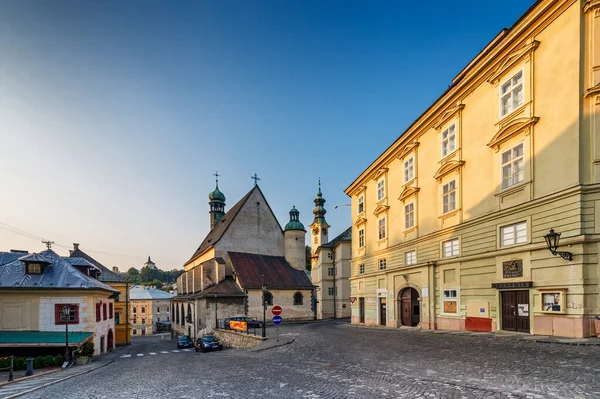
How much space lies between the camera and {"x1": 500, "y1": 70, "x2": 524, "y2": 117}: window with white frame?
1590cm

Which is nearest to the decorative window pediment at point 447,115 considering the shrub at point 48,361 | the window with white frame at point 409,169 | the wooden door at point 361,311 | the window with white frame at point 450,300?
the window with white frame at point 409,169

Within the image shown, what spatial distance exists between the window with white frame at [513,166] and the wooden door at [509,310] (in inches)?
195

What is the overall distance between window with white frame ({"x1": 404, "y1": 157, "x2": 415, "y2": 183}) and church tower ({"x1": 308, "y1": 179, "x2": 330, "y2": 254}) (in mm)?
33814

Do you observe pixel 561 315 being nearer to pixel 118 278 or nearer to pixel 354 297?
pixel 354 297

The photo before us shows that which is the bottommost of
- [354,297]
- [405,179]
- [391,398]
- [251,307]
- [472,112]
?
[251,307]

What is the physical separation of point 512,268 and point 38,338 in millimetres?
29267

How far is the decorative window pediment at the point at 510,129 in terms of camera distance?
1505 centimetres

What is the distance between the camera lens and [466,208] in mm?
19297

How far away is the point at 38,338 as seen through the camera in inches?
956

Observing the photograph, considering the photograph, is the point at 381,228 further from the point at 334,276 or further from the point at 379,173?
the point at 334,276

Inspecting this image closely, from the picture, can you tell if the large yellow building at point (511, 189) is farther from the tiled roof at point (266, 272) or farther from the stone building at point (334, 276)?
the stone building at point (334, 276)

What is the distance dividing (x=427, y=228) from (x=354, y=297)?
42.5 feet

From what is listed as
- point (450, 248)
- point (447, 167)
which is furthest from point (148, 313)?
point (447, 167)

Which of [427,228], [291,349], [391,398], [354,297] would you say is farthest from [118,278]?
[391,398]
